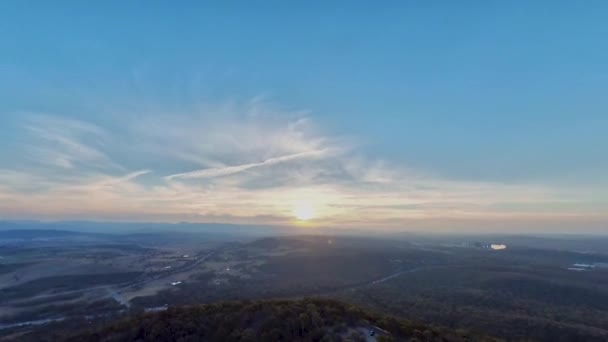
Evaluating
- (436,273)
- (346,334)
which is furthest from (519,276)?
(346,334)

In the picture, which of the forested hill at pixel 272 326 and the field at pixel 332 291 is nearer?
the forested hill at pixel 272 326

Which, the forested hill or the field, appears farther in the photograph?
the field

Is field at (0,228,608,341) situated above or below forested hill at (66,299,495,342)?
below

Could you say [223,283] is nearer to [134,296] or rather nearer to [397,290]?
[134,296]

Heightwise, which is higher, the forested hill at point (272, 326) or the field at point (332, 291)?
the forested hill at point (272, 326)

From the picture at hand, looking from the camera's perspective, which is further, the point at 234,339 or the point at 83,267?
the point at 83,267

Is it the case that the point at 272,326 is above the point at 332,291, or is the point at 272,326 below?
above

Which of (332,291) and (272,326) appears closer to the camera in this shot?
(272,326)

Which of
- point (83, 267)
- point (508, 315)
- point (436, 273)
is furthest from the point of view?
point (83, 267)
